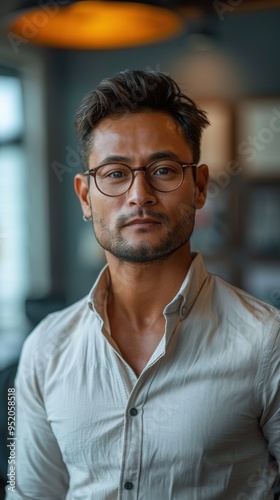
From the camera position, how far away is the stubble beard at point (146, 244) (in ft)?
3.33

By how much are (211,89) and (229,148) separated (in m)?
0.14

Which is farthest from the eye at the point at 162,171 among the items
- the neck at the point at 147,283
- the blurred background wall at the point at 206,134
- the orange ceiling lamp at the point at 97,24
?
the orange ceiling lamp at the point at 97,24

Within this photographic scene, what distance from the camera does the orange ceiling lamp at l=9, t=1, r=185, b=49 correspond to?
1.37 metres

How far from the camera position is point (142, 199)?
986 mm

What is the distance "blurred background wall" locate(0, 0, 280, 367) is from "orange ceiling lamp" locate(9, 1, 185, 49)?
2 cm

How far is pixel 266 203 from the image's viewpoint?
1.41m

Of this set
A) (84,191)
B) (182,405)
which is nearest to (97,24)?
(84,191)

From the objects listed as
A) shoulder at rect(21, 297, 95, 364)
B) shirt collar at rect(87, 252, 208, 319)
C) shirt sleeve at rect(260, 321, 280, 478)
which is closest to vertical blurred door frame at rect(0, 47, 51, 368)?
shoulder at rect(21, 297, 95, 364)

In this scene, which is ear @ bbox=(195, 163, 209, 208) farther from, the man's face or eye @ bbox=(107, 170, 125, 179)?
eye @ bbox=(107, 170, 125, 179)

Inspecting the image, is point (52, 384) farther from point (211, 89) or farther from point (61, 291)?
point (211, 89)

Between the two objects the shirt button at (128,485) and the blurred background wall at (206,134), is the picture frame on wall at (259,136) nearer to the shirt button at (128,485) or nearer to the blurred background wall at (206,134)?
the blurred background wall at (206,134)

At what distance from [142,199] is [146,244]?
3.0 inches

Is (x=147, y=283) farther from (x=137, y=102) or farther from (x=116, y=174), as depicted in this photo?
(x=137, y=102)

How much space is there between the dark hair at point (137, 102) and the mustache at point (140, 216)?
0.14 meters
